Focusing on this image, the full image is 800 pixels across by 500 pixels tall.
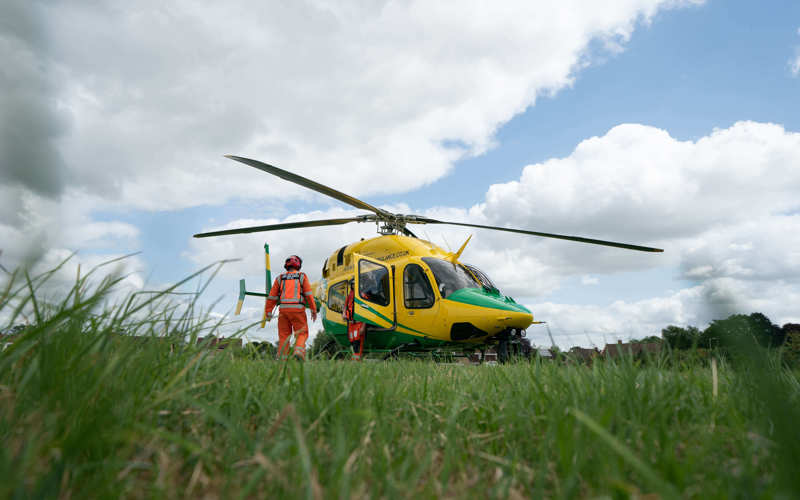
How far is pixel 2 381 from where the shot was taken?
1344mm

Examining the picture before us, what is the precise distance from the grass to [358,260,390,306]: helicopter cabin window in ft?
24.6

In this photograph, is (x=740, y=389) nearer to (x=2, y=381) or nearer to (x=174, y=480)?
(x=174, y=480)

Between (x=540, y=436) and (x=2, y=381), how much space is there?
1.70 metres

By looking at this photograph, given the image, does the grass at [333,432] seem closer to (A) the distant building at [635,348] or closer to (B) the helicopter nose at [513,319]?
(A) the distant building at [635,348]

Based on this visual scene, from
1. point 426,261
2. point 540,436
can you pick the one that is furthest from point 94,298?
point 426,261

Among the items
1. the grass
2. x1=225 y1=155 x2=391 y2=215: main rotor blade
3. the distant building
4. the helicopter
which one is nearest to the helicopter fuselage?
the helicopter

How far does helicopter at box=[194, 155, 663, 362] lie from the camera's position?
810cm

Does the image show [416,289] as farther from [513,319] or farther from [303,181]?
[303,181]

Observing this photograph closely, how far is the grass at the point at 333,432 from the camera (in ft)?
3.12

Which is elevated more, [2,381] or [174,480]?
[2,381]

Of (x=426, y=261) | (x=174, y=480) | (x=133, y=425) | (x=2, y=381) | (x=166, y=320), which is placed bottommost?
(x=174, y=480)

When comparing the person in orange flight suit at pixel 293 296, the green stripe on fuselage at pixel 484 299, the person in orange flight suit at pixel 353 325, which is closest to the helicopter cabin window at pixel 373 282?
the person in orange flight suit at pixel 353 325

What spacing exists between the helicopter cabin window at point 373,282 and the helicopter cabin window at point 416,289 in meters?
0.50

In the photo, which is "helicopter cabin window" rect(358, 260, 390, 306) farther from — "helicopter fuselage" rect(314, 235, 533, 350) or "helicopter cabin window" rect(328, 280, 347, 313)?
"helicopter cabin window" rect(328, 280, 347, 313)
